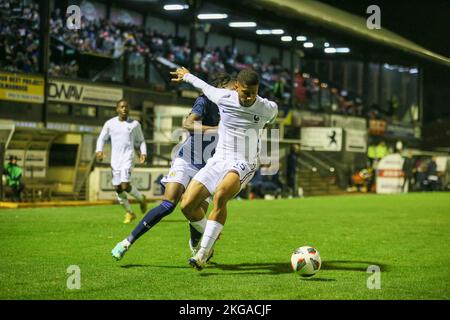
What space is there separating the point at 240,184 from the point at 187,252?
8.01 ft

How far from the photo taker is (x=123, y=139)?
627 inches

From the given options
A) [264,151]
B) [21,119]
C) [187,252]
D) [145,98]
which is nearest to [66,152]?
[21,119]

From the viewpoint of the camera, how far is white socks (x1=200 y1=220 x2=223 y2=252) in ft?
27.9

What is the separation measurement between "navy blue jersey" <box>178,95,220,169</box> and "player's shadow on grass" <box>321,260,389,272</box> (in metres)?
2.08

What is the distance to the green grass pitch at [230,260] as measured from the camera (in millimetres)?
7402

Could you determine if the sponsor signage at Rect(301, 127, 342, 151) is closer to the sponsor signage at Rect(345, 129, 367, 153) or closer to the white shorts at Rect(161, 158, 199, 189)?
the sponsor signage at Rect(345, 129, 367, 153)

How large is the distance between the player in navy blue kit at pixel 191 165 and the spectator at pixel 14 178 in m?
14.6

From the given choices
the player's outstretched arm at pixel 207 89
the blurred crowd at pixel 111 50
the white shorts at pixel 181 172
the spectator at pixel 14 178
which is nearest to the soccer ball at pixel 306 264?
the white shorts at pixel 181 172

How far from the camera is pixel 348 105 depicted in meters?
52.7

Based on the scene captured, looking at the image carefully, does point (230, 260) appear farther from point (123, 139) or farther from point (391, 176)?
point (391, 176)

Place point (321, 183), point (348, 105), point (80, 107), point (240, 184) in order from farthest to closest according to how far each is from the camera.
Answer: point (348, 105) < point (321, 183) < point (80, 107) < point (240, 184)

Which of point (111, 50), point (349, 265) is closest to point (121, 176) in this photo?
point (349, 265)

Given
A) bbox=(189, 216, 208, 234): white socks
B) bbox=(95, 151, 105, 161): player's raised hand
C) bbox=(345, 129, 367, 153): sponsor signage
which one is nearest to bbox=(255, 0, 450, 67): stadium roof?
bbox=(345, 129, 367, 153): sponsor signage

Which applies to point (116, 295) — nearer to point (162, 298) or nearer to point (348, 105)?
point (162, 298)
